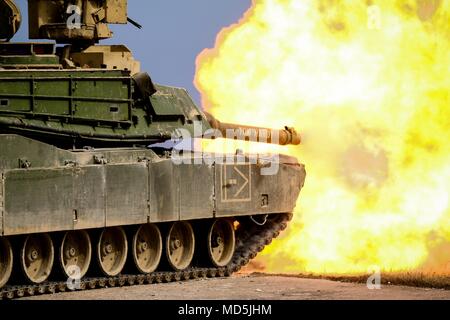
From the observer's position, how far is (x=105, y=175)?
42.8 meters

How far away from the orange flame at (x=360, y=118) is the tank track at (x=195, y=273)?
2.80 m

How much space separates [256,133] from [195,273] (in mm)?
4301

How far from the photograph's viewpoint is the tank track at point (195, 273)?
4112 centimetres

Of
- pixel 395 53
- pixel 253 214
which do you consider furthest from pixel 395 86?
pixel 253 214

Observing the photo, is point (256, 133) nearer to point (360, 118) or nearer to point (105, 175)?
point (360, 118)

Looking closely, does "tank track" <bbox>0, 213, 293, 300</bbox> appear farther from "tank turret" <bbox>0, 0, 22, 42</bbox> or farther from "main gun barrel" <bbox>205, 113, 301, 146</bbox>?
"tank turret" <bbox>0, 0, 22, 42</bbox>

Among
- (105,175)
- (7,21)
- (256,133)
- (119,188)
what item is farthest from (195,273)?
(7,21)

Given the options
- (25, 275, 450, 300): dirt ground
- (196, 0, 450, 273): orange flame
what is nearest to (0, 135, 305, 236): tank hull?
(25, 275, 450, 300): dirt ground

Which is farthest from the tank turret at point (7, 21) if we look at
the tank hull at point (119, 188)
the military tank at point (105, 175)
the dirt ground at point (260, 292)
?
the dirt ground at point (260, 292)

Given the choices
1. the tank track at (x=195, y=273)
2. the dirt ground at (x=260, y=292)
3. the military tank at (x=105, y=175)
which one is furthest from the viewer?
the military tank at (x=105, y=175)

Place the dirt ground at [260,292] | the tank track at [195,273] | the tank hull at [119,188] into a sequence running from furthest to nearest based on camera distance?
the tank track at [195,273] < the tank hull at [119,188] < the dirt ground at [260,292]

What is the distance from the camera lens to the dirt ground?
A: 131 ft

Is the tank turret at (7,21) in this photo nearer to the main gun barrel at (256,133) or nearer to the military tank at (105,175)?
the military tank at (105,175)

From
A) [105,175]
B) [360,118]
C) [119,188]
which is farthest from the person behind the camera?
[360,118]
